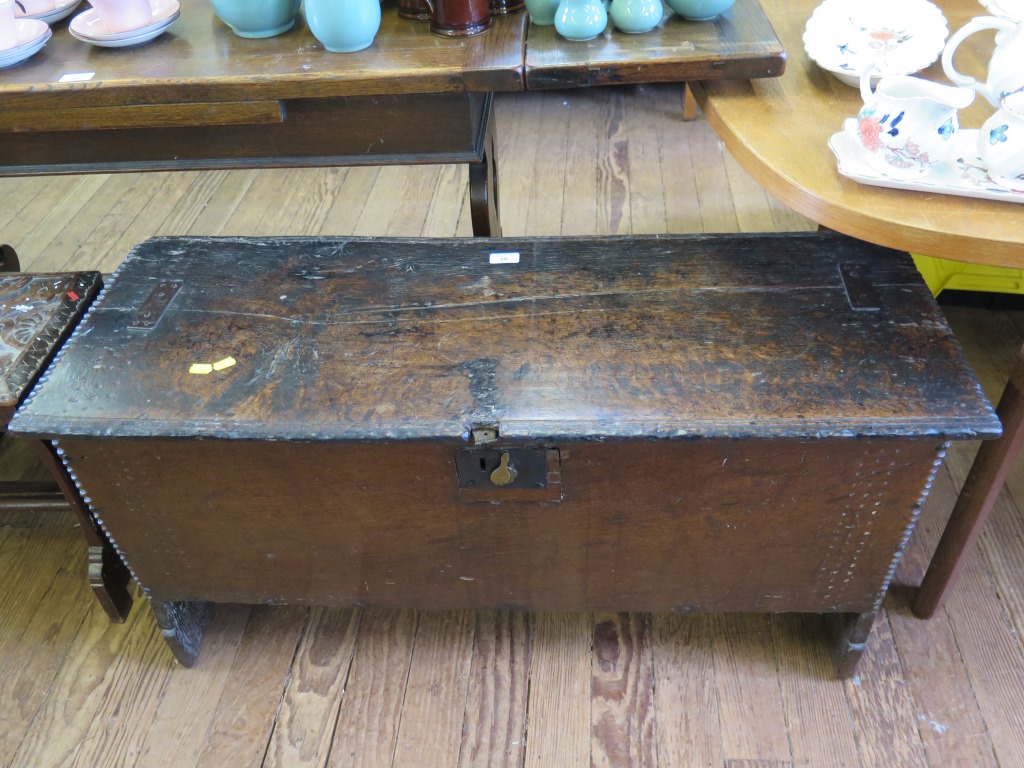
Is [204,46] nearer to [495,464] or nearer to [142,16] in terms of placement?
[142,16]

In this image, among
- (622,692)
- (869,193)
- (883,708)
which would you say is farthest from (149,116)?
(883,708)

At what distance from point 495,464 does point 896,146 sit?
0.60 metres

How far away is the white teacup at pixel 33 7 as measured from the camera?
1.40m

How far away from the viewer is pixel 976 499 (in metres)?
1.21

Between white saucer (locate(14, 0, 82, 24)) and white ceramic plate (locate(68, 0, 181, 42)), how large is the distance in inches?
1.2

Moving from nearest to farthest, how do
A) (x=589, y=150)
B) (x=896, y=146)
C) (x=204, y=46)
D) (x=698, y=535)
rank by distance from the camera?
(x=896, y=146) → (x=698, y=535) → (x=204, y=46) → (x=589, y=150)

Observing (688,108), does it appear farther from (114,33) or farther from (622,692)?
(622,692)

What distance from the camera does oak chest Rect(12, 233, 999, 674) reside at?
1.02 metres

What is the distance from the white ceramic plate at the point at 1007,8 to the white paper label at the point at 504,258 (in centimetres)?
78

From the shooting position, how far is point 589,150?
2.61 m

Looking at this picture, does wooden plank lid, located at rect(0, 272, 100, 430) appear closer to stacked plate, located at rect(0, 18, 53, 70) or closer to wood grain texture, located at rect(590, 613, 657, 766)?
stacked plate, located at rect(0, 18, 53, 70)

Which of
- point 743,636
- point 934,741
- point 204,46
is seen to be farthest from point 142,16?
point 934,741

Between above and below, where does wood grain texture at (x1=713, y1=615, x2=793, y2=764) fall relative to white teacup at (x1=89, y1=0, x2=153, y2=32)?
below

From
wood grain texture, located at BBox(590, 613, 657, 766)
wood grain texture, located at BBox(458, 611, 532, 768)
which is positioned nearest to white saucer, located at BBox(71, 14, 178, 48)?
wood grain texture, located at BBox(458, 611, 532, 768)
